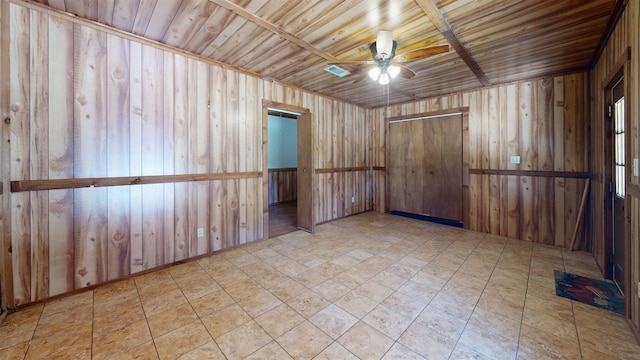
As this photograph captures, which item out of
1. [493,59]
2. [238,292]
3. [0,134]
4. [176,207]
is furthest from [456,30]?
[0,134]

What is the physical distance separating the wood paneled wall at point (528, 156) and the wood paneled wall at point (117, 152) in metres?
3.93

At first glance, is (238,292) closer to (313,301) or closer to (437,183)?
(313,301)

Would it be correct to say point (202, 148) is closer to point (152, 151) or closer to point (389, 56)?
point (152, 151)

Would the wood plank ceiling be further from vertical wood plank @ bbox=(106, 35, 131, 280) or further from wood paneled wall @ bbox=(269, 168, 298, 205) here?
wood paneled wall @ bbox=(269, 168, 298, 205)

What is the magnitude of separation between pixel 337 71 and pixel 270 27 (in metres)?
1.38

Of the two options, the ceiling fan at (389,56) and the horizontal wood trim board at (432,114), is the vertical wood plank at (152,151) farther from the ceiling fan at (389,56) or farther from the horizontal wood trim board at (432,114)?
the horizontal wood trim board at (432,114)

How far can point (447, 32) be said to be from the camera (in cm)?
243

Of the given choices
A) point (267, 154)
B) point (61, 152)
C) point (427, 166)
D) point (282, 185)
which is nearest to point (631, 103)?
point (427, 166)

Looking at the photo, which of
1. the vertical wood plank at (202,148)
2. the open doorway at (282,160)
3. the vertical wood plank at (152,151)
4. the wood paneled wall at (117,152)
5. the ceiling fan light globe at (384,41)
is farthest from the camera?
the open doorway at (282,160)

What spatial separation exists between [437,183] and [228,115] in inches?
167

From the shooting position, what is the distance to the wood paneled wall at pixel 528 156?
346 centimetres

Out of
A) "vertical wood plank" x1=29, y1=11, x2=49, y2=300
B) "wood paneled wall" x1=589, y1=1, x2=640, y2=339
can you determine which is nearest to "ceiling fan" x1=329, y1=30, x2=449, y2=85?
"wood paneled wall" x1=589, y1=1, x2=640, y2=339

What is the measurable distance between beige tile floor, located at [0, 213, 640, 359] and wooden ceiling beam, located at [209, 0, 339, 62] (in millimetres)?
2676

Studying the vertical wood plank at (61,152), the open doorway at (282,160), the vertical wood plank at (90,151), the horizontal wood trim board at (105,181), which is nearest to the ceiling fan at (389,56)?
the horizontal wood trim board at (105,181)
